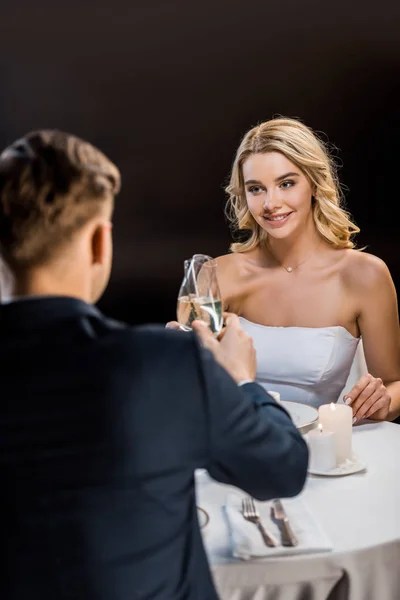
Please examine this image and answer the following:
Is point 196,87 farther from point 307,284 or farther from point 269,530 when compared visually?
point 269,530

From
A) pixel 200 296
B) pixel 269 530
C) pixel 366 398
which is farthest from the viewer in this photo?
pixel 366 398

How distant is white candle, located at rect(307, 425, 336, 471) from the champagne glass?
34 centimetres

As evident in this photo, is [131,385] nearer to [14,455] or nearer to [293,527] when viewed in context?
[14,455]

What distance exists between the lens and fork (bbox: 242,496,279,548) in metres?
1.43

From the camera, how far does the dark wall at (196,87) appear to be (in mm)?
4742

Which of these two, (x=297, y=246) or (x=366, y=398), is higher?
(x=297, y=246)

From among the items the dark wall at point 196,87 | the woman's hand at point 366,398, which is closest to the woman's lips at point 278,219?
the woman's hand at point 366,398

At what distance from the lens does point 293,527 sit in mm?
1488

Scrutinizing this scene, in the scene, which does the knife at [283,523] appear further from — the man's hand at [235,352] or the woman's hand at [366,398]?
A: the woman's hand at [366,398]

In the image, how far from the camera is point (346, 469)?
179cm

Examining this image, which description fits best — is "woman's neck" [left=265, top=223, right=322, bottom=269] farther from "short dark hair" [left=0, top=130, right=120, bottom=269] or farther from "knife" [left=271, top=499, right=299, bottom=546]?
"short dark hair" [left=0, top=130, right=120, bottom=269]

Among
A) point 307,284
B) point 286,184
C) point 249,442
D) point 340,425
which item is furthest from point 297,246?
point 249,442

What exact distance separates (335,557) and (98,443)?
1.92ft

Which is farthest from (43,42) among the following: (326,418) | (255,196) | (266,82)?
(326,418)
